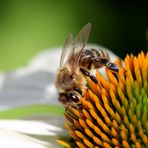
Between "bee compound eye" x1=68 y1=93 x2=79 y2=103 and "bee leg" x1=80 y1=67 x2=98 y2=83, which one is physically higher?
"bee leg" x1=80 y1=67 x2=98 y2=83

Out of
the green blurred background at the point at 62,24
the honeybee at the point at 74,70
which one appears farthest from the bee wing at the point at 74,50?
the green blurred background at the point at 62,24

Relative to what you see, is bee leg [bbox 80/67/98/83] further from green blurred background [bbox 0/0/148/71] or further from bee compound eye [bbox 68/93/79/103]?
green blurred background [bbox 0/0/148/71]

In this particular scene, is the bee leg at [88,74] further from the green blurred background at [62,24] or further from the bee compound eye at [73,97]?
the green blurred background at [62,24]

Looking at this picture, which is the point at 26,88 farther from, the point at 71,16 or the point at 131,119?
the point at 71,16

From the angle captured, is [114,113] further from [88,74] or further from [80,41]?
[80,41]

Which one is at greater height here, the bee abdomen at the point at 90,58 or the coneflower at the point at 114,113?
the bee abdomen at the point at 90,58

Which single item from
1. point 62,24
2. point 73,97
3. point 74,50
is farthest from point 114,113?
point 62,24

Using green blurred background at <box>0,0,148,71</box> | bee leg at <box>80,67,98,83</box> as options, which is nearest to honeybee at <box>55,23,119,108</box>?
bee leg at <box>80,67,98,83</box>

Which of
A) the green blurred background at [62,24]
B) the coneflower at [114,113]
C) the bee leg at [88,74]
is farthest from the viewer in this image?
the green blurred background at [62,24]
